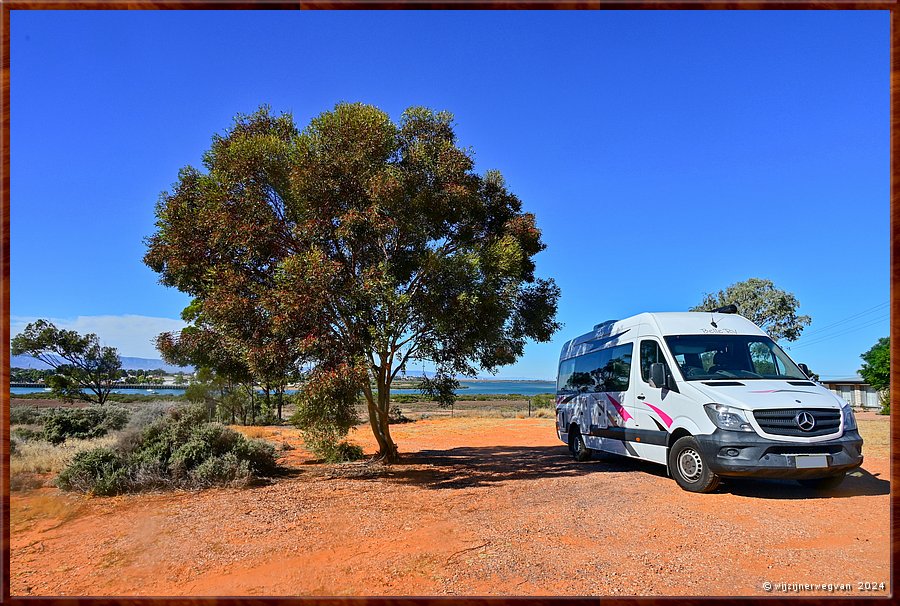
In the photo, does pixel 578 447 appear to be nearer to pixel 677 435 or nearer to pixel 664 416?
pixel 664 416

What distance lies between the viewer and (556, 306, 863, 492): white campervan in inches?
308

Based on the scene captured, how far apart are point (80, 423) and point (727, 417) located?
17.4m

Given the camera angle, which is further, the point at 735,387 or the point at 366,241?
the point at 366,241

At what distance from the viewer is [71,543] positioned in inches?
260

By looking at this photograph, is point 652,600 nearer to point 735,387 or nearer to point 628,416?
point 735,387

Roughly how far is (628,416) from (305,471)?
7558 mm

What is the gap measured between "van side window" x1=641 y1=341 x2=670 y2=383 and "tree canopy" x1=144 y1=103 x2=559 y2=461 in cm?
298

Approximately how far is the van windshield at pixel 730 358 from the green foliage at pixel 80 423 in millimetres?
15768

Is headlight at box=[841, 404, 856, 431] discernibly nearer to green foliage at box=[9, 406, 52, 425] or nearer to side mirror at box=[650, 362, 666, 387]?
side mirror at box=[650, 362, 666, 387]

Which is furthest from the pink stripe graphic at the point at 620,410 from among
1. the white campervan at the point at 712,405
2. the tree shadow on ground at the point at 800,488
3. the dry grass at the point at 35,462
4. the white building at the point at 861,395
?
the white building at the point at 861,395

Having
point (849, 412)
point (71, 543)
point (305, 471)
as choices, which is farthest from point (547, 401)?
point (71, 543)

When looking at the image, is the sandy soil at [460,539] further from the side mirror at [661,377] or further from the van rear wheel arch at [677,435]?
the side mirror at [661,377]

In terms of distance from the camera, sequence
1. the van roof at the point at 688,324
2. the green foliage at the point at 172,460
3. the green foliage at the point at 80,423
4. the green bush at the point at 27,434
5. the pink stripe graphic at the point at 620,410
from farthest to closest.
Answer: the green foliage at the point at 80,423 → the green bush at the point at 27,434 → the pink stripe graphic at the point at 620,410 → the van roof at the point at 688,324 → the green foliage at the point at 172,460

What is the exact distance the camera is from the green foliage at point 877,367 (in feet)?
140
